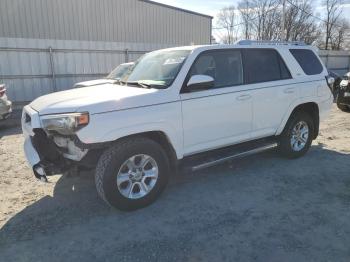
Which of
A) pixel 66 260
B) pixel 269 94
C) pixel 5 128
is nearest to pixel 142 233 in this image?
pixel 66 260

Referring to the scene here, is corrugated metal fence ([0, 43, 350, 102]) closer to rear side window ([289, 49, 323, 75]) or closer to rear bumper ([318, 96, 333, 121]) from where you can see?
rear side window ([289, 49, 323, 75])

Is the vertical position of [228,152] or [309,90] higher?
[309,90]

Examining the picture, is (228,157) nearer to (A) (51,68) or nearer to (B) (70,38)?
(A) (51,68)

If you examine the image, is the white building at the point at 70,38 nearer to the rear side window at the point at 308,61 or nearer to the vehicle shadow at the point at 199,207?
the vehicle shadow at the point at 199,207

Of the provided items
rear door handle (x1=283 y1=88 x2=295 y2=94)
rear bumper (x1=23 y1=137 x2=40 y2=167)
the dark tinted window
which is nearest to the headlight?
rear bumper (x1=23 y1=137 x2=40 y2=167)

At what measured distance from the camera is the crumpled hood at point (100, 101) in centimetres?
362

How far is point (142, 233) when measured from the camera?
140 inches

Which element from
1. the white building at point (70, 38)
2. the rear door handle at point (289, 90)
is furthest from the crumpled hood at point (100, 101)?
the white building at point (70, 38)

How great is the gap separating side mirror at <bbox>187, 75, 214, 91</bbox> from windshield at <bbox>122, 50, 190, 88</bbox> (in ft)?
0.76

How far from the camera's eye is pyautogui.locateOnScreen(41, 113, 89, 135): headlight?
3525mm

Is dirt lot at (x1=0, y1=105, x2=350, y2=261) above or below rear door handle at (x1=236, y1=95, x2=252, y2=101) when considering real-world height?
below

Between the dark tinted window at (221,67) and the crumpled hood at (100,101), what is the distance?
29.1 inches

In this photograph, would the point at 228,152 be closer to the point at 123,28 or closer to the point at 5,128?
the point at 5,128

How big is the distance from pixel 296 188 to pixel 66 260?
10.3 feet
